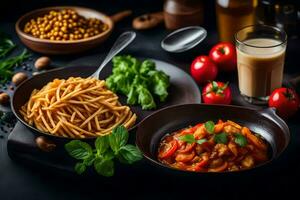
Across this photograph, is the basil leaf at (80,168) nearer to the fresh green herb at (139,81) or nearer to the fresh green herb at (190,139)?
the fresh green herb at (190,139)

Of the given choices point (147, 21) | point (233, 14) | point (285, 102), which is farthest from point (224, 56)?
point (147, 21)

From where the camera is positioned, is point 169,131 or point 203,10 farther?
point 203,10

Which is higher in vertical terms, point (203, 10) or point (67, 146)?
point (67, 146)

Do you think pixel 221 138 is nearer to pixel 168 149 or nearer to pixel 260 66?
pixel 168 149

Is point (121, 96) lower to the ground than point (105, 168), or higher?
lower

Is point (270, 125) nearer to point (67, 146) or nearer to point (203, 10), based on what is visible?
point (67, 146)

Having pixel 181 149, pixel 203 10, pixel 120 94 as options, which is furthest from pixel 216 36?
pixel 181 149

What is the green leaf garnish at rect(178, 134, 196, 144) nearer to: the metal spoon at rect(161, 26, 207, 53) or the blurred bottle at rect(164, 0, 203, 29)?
the metal spoon at rect(161, 26, 207, 53)
